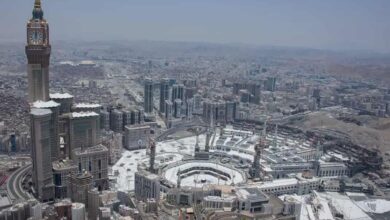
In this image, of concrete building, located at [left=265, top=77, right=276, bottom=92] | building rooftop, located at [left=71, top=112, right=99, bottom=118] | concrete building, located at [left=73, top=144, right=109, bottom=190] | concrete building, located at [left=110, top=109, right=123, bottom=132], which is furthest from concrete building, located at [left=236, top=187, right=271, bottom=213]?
concrete building, located at [left=265, top=77, right=276, bottom=92]

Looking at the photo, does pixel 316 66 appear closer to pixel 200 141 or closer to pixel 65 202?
pixel 200 141

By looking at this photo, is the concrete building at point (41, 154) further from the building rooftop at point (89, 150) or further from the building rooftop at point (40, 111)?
the building rooftop at point (89, 150)

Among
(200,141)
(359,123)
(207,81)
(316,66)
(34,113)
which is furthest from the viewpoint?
(316,66)

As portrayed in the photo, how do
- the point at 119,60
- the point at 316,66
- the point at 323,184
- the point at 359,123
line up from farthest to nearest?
the point at 119,60, the point at 316,66, the point at 359,123, the point at 323,184

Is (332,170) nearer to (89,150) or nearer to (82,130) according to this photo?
(89,150)

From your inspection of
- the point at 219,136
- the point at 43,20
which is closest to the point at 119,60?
the point at 219,136

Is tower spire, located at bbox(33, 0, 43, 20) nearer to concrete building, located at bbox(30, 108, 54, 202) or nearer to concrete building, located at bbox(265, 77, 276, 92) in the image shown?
concrete building, located at bbox(30, 108, 54, 202)

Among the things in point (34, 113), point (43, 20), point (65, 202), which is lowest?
point (65, 202)

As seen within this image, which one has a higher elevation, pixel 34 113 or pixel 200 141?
pixel 34 113
